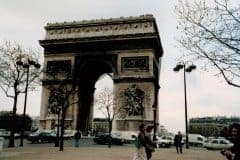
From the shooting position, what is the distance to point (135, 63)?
54.8m

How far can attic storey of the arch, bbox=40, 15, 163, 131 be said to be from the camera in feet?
176

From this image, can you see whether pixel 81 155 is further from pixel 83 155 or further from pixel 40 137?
pixel 40 137

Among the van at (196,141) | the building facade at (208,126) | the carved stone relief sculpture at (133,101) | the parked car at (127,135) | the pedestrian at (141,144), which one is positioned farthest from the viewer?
the building facade at (208,126)

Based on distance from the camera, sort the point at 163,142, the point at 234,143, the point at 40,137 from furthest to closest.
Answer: the point at 163,142 → the point at 40,137 → the point at 234,143

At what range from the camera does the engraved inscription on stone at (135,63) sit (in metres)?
54.3

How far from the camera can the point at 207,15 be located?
17812mm

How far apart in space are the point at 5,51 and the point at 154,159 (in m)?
21.0

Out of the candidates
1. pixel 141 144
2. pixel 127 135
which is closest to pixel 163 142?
pixel 127 135

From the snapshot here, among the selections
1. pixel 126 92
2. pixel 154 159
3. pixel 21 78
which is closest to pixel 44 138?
pixel 21 78

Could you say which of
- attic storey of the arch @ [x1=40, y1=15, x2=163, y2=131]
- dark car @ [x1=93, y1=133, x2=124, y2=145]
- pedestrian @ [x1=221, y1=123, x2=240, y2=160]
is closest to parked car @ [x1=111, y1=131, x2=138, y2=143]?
attic storey of the arch @ [x1=40, y1=15, x2=163, y2=131]

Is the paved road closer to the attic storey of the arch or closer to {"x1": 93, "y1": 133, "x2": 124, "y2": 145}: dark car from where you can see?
{"x1": 93, "y1": 133, "x2": 124, "y2": 145}: dark car

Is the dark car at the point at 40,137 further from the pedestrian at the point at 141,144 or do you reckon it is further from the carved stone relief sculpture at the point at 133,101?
A: the pedestrian at the point at 141,144

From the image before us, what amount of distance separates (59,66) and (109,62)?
20.6 ft

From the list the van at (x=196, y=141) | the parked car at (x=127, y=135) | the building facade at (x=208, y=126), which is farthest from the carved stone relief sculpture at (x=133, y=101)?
the building facade at (x=208, y=126)
